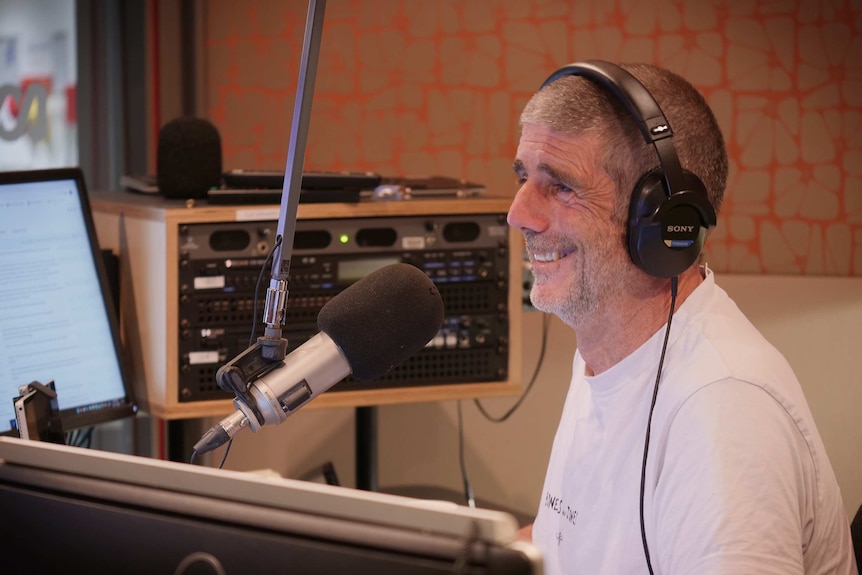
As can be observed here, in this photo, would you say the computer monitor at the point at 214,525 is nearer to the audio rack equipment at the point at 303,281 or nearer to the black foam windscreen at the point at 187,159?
the audio rack equipment at the point at 303,281

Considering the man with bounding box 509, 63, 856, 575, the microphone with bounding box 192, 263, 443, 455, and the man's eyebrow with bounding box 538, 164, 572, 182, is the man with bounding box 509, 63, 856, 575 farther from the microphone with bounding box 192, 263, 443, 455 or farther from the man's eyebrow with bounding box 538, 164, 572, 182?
the microphone with bounding box 192, 263, 443, 455

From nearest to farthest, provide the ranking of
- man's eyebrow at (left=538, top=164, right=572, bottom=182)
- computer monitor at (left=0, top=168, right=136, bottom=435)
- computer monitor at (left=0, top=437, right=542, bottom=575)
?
computer monitor at (left=0, top=437, right=542, bottom=575)
man's eyebrow at (left=538, top=164, right=572, bottom=182)
computer monitor at (left=0, top=168, right=136, bottom=435)

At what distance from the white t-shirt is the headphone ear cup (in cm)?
8

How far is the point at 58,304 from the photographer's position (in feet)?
5.58

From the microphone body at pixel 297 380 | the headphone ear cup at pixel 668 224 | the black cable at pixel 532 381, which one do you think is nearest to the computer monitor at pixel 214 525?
the microphone body at pixel 297 380

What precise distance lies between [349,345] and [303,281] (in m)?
0.83

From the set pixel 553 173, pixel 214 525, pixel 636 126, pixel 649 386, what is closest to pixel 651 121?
pixel 636 126

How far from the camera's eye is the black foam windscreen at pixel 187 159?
188cm

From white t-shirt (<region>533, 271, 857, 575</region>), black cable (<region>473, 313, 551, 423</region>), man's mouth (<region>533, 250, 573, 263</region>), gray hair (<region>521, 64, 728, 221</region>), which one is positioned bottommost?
black cable (<region>473, 313, 551, 423</region>)

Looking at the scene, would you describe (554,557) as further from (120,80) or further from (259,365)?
(120,80)

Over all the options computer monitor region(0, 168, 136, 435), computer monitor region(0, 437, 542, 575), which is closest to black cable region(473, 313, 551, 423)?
computer monitor region(0, 168, 136, 435)

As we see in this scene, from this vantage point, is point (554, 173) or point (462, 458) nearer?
point (554, 173)

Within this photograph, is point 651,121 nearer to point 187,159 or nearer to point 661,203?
point 661,203

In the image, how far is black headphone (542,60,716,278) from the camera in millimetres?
1219
